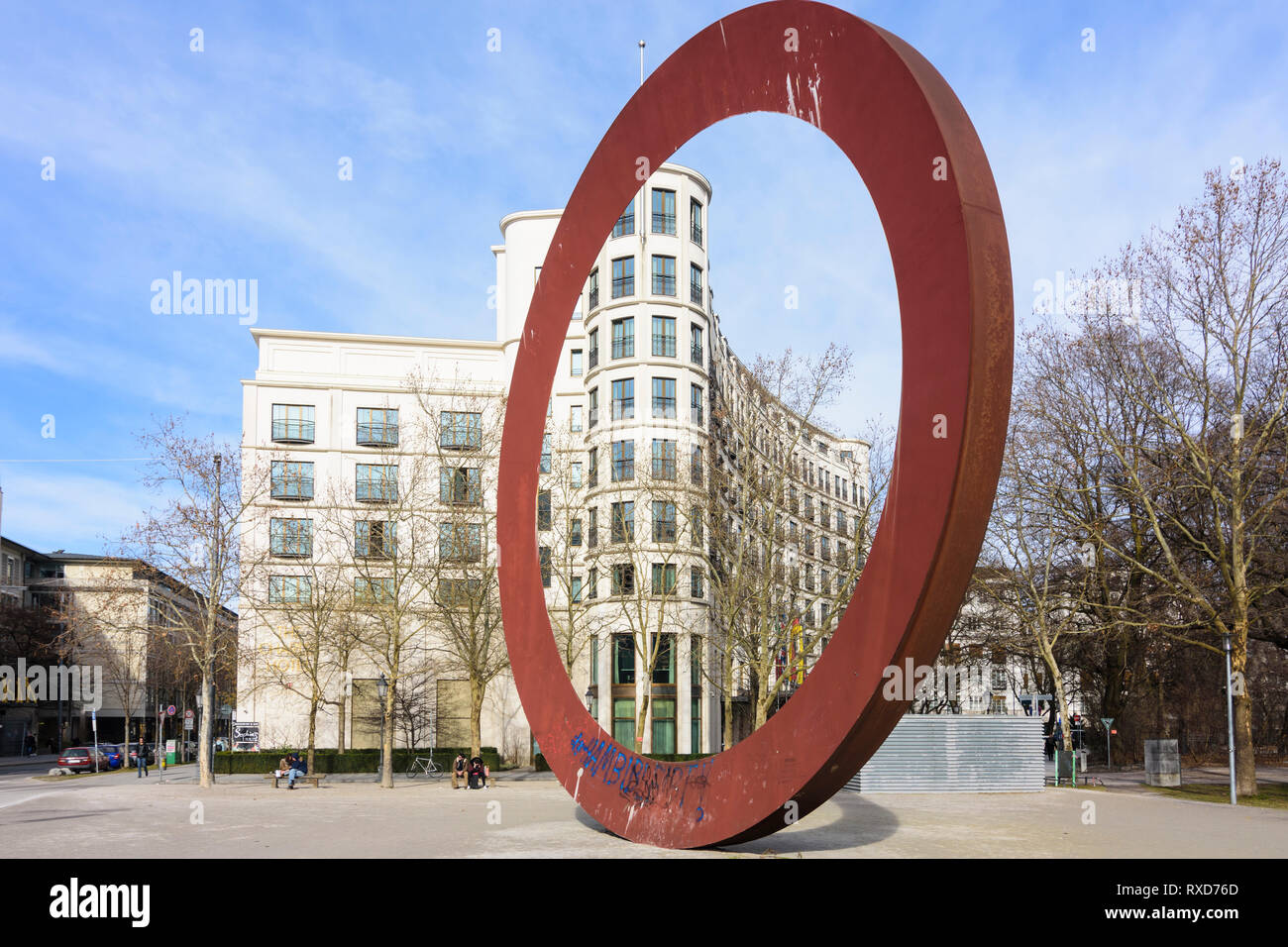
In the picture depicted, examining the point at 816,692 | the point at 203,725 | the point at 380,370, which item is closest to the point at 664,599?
the point at 203,725

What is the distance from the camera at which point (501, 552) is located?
16578 mm

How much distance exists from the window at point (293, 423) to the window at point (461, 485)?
418 inches

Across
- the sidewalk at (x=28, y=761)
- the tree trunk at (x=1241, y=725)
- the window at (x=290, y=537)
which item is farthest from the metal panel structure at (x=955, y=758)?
the sidewalk at (x=28, y=761)

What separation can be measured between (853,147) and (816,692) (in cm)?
550

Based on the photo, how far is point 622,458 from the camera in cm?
4256

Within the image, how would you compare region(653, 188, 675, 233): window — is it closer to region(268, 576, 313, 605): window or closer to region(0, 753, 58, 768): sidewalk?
region(268, 576, 313, 605): window

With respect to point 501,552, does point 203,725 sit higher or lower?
lower

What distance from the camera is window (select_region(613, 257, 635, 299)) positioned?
4410 cm

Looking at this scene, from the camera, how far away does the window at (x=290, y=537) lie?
36844 millimetres

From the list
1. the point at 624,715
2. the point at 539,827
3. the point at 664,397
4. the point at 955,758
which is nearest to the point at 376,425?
the point at 664,397

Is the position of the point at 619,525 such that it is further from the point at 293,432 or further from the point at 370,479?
the point at 293,432

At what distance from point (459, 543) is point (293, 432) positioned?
51.6 feet

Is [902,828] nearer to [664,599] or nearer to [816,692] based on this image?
[816,692]

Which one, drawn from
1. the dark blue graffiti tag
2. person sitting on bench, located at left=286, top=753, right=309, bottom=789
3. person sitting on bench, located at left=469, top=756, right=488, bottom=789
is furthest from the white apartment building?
the dark blue graffiti tag
